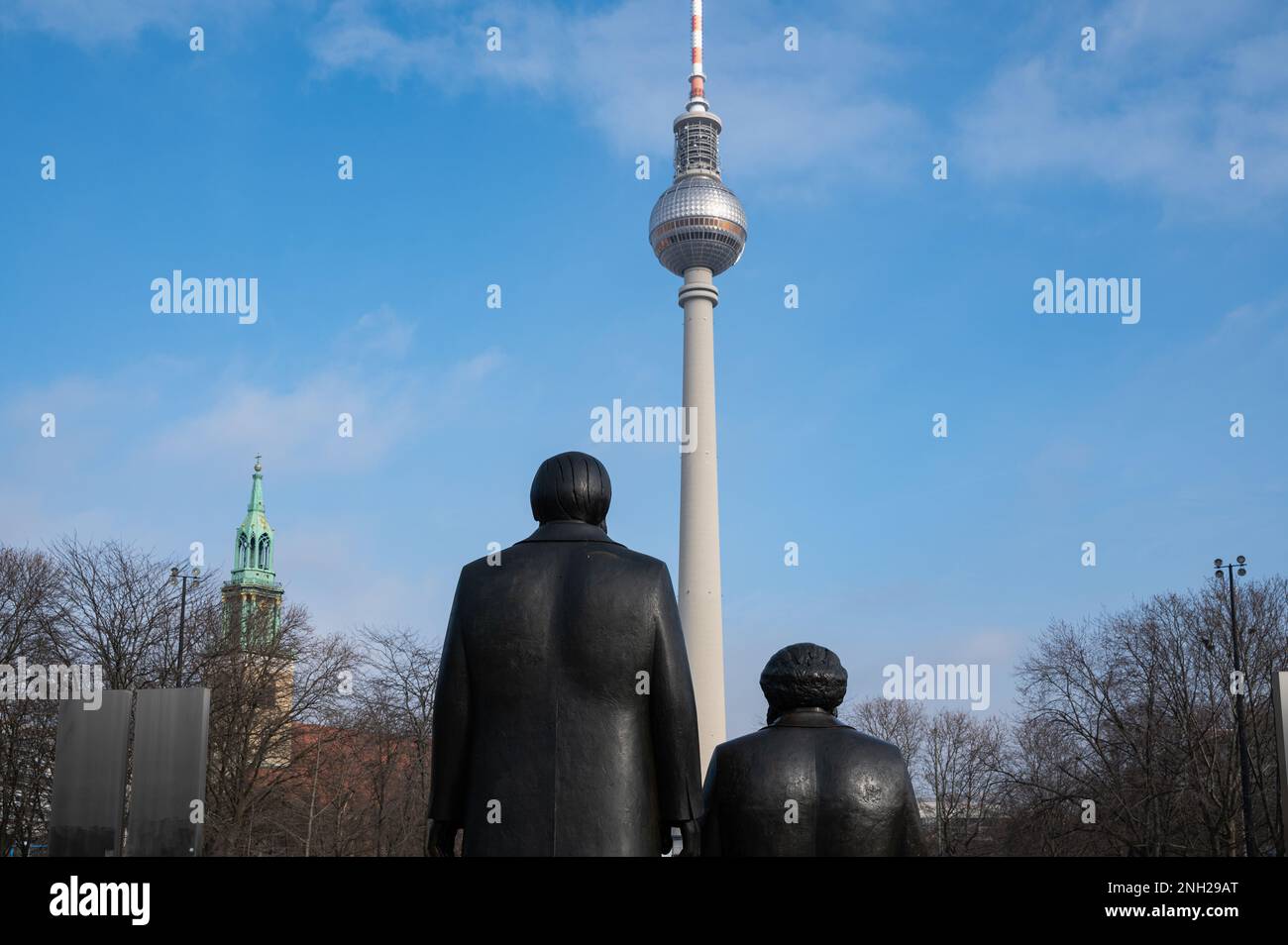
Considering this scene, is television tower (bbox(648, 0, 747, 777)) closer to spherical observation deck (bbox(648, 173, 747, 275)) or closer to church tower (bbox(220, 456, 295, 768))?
spherical observation deck (bbox(648, 173, 747, 275))

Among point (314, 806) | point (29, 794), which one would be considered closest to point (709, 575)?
point (314, 806)

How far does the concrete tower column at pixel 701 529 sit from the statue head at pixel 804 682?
A: 66.1 metres

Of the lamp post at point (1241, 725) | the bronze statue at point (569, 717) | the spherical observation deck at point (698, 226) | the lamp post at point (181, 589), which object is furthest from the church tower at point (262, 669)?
the spherical observation deck at point (698, 226)

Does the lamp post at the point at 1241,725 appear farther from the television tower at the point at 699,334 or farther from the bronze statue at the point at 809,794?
the television tower at the point at 699,334

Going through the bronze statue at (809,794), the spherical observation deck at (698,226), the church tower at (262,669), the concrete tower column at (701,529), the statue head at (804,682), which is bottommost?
the bronze statue at (809,794)

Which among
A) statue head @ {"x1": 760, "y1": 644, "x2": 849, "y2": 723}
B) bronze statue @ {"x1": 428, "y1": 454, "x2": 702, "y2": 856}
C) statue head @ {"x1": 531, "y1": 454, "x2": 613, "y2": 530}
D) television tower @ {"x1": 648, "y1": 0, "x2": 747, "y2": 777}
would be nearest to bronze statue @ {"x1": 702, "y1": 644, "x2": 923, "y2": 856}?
statue head @ {"x1": 760, "y1": 644, "x2": 849, "y2": 723}

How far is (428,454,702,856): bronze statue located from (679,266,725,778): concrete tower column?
219ft

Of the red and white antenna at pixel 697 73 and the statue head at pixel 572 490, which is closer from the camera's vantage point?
the statue head at pixel 572 490

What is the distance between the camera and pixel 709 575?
76.8 meters

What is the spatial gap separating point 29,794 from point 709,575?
48.0 meters

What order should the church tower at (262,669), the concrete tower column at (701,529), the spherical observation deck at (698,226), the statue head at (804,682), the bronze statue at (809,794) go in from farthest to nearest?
the spherical observation deck at (698,226) → the concrete tower column at (701,529) → the church tower at (262,669) → the statue head at (804,682) → the bronze statue at (809,794)

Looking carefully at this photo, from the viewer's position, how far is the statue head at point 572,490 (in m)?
6.05

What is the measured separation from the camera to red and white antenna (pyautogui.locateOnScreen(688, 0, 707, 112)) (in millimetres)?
88562
